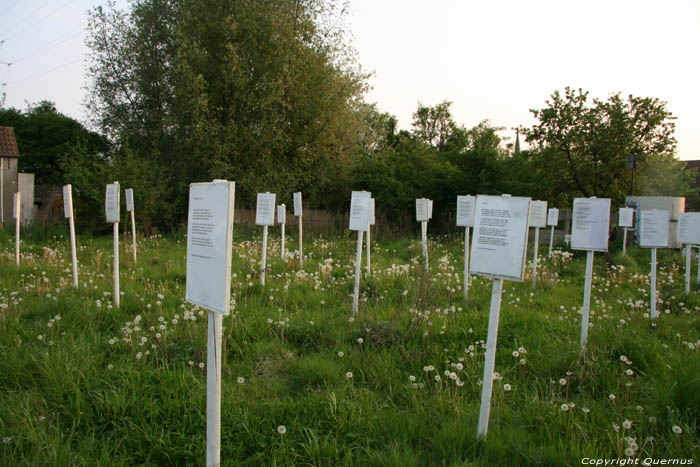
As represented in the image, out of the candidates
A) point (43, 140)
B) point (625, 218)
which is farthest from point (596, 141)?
point (43, 140)

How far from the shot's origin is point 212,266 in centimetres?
252

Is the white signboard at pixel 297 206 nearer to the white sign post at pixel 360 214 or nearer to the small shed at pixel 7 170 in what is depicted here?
the white sign post at pixel 360 214

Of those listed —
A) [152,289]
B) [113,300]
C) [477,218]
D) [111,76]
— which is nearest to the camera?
[477,218]

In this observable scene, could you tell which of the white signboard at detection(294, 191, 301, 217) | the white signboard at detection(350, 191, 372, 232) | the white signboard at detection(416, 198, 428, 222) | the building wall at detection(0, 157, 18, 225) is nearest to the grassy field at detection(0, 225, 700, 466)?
the white signboard at detection(350, 191, 372, 232)

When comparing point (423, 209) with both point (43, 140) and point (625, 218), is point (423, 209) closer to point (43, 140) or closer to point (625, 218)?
point (625, 218)

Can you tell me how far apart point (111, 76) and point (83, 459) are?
70.4ft

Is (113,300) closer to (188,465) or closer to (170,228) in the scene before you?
(188,465)

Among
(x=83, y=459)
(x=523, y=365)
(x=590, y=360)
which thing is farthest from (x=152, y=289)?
(x=590, y=360)

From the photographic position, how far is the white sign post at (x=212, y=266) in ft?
8.02

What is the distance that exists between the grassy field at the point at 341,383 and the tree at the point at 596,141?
43.6ft

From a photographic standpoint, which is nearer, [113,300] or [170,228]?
[113,300]

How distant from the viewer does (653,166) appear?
69.5 ft

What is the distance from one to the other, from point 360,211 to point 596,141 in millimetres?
15698

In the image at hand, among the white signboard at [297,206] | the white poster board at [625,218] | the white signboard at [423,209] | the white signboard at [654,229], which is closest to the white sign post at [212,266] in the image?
the white signboard at [423,209]
